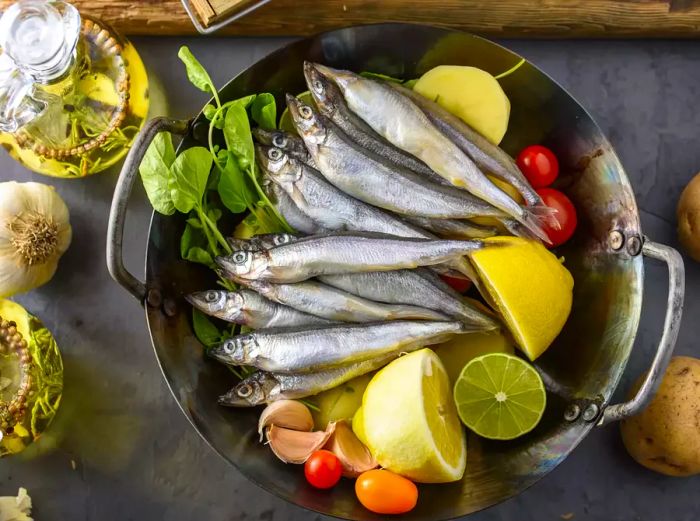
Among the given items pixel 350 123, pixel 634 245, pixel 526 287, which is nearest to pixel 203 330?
pixel 350 123

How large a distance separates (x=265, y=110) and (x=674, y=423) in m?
1.05

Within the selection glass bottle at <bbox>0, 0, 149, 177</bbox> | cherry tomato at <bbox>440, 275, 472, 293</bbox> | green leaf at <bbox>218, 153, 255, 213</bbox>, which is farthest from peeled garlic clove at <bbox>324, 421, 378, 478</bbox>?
glass bottle at <bbox>0, 0, 149, 177</bbox>

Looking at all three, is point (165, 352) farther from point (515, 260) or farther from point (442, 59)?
point (442, 59)

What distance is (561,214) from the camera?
1.60 meters

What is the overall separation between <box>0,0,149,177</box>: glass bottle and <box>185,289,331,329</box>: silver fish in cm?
47

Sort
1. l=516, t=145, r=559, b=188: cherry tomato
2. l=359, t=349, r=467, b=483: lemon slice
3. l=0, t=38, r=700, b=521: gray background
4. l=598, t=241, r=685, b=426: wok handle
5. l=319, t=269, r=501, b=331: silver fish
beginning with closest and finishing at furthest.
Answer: l=598, t=241, r=685, b=426: wok handle < l=359, t=349, r=467, b=483: lemon slice < l=319, t=269, r=501, b=331: silver fish < l=516, t=145, r=559, b=188: cherry tomato < l=0, t=38, r=700, b=521: gray background

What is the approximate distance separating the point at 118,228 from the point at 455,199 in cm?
64

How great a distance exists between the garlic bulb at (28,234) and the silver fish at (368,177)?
610mm

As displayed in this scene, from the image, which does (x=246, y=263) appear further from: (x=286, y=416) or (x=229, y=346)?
(x=286, y=416)

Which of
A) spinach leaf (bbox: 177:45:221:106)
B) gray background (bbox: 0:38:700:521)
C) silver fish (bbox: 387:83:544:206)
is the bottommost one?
gray background (bbox: 0:38:700:521)

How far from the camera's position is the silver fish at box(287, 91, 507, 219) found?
1.51 metres

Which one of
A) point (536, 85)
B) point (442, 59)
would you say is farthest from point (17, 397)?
point (536, 85)

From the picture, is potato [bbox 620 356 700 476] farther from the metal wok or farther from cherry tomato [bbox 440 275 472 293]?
cherry tomato [bbox 440 275 472 293]

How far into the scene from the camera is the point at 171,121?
4.84 feet
